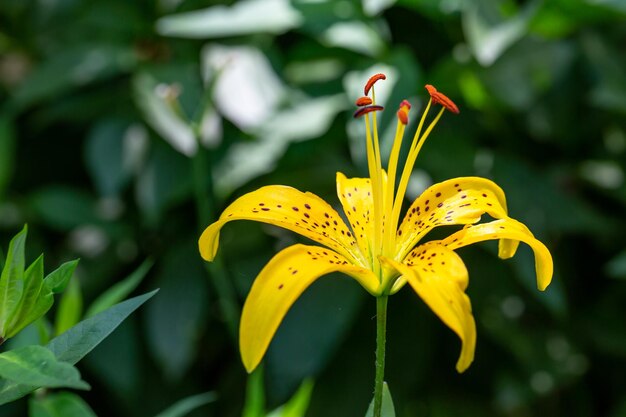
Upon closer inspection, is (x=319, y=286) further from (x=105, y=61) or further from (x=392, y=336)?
(x=105, y=61)

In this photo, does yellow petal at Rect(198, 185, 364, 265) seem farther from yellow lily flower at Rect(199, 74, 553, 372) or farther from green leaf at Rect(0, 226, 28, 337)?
green leaf at Rect(0, 226, 28, 337)

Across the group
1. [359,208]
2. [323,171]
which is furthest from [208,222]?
[359,208]

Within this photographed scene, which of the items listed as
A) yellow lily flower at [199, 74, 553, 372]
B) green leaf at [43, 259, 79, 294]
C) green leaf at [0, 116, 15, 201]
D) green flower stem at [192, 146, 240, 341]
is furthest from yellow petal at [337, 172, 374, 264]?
green leaf at [0, 116, 15, 201]

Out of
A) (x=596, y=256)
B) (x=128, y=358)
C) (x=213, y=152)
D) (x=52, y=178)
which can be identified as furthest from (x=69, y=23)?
(x=596, y=256)

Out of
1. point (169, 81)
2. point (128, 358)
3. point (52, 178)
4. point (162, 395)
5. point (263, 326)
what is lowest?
point (162, 395)

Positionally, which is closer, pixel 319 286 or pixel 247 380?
pixel 319 286

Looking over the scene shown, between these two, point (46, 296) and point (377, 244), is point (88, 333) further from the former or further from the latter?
point (377, 244)
